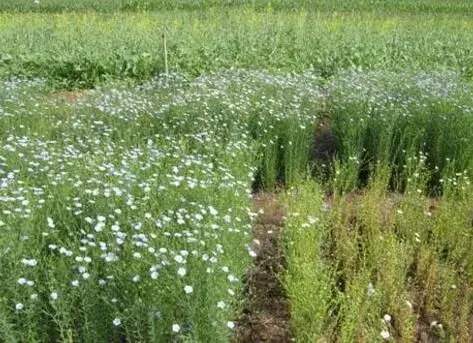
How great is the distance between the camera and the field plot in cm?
317

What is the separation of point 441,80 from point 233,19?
7.74m

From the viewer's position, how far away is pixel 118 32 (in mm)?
12281

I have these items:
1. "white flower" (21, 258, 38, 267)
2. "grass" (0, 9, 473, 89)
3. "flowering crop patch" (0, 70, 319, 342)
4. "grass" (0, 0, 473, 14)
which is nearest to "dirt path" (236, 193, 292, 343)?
"flowering crop patch" (0, 70, 319, 342)

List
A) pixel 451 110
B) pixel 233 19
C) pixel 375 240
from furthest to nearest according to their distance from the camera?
pixel 233 19
pixel 451 110
pixel 375 240

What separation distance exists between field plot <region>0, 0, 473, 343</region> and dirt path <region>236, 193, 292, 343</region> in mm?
14

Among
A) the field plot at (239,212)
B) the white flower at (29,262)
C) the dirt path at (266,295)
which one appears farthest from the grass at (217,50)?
the white flower at (29,262)

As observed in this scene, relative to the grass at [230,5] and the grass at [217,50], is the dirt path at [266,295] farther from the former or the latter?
the grass at [230,5]

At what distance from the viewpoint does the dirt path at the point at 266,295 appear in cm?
378

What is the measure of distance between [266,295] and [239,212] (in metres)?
0.66

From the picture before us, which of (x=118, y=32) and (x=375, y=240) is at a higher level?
(x=118, y=32)

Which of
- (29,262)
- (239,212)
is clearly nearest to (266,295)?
(239,212)

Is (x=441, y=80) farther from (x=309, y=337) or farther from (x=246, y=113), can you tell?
(x=309, y=337)

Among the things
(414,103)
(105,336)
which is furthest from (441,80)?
(105,336)

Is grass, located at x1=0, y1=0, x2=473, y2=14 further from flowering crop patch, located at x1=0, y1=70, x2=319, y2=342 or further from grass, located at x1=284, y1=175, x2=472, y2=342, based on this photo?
grass, located at x1=284, y1=175, x2=472, y2=342
